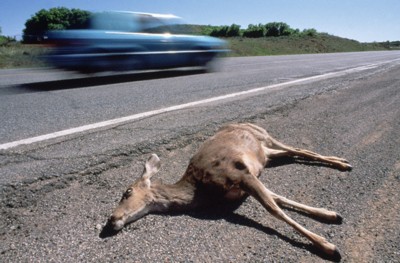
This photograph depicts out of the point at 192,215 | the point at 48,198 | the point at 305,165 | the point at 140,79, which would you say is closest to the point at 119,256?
the point at 192,215

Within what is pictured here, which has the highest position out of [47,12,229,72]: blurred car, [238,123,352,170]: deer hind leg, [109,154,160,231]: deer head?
[47,12,229,72]: blurred car

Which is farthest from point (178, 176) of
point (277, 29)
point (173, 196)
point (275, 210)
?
point (277, 29)

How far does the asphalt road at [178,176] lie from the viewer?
2.14 metres

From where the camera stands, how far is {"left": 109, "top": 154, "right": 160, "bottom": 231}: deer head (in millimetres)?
2359

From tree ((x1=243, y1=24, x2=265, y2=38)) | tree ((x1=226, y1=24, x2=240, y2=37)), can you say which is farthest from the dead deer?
tree ((x1=243, y1=24, x2=265, y2=38))

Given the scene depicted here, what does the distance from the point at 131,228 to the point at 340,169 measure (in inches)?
82.1

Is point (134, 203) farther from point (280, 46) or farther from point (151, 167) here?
point (280, 46)

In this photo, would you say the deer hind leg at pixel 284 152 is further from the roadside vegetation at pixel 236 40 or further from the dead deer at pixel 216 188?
the roadside vegetation at pixel 236 40

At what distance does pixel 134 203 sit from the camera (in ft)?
8.41

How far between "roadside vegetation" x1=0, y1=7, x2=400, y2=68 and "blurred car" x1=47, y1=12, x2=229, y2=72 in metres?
0.35

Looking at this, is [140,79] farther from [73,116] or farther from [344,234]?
[344,234]

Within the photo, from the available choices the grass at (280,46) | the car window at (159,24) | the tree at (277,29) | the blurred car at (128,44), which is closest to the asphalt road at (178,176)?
the blurred car at (128,44)

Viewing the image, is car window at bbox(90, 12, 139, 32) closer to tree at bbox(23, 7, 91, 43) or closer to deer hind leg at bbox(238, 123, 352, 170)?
deer hind leg at bbox(238, 123, 352, 170)

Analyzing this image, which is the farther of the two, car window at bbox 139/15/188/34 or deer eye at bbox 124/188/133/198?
car window at bbox 139/15/188/34
